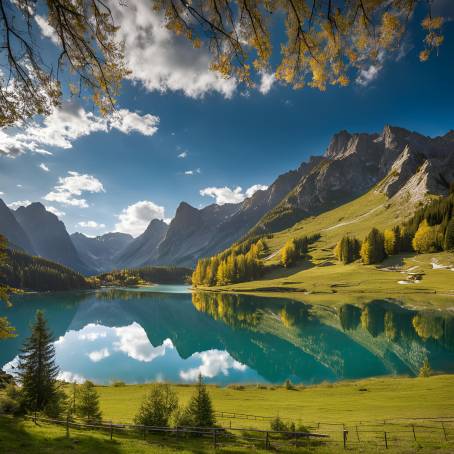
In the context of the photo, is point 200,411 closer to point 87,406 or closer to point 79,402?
point 87,406

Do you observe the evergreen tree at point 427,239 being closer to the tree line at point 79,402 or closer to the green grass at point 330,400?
the green grass at point 330,400

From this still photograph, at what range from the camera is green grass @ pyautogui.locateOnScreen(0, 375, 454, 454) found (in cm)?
1595

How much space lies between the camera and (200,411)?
73.5 feet

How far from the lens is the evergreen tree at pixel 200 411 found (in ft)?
72.0

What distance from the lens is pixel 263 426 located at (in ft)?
77.8

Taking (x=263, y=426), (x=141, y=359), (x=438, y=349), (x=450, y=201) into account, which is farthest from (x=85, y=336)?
(x=450, y=201)

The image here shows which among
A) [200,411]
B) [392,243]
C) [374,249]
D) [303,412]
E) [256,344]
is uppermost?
Answer: [392,243]

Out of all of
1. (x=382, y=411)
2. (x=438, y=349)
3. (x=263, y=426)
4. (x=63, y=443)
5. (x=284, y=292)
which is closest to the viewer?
(x=63, y=443)

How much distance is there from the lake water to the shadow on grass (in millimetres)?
33144

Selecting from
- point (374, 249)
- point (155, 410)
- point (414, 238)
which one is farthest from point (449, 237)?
point (155, 410)

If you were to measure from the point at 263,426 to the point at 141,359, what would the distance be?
47.5 metres

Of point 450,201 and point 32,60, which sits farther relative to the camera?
point 450,201

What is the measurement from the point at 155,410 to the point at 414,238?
162742 mm

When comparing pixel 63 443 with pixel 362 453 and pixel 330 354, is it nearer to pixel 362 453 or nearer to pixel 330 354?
pixel 362 453
